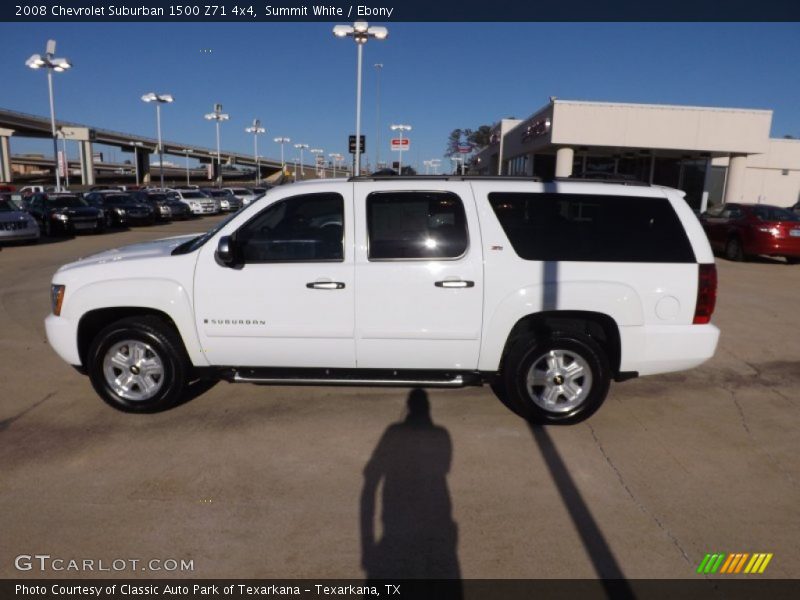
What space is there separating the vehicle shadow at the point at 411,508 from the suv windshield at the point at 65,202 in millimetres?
20978

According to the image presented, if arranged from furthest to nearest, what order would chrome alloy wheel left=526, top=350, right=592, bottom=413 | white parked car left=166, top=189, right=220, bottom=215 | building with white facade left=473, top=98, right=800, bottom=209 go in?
1. white parked car left=166, top=189, right=220, bottom=215
2. building with white facade left=473, top=98, right=800, bottom=209
3. chrome alloy wheel left=526, top=350, right=592, bottom=413

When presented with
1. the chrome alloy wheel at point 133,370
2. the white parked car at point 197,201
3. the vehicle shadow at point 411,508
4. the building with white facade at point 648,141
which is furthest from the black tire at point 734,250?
the white parked car at point 197,201

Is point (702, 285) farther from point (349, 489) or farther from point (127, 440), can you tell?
point (127, 440)

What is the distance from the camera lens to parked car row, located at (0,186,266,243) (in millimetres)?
17969

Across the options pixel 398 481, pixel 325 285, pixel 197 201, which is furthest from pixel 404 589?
pixel 197 201

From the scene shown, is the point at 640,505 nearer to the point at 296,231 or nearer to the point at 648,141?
the point at 296,231

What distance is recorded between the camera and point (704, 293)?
460 centimetres

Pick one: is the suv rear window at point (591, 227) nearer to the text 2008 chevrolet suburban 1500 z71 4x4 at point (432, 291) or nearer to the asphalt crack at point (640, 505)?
the text 2008 chevrolet suburban 1500 z71 4x4 at point (432, 291)

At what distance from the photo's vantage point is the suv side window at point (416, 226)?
4.58 metres

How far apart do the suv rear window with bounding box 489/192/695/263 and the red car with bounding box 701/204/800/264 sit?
11.8 m

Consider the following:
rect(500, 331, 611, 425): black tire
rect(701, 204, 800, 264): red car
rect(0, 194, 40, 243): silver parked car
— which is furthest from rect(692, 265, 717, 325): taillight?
rect(0, 194, 40, 243): silver parked car

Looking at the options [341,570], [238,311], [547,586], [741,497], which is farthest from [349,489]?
[741,497]

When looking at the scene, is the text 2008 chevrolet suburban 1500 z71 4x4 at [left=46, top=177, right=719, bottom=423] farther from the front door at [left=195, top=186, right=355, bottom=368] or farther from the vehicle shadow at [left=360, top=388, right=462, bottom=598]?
the vehicle shadow at [left=360, top=388, right=462, bottom=598]

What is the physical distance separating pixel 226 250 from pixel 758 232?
14.5 meters
